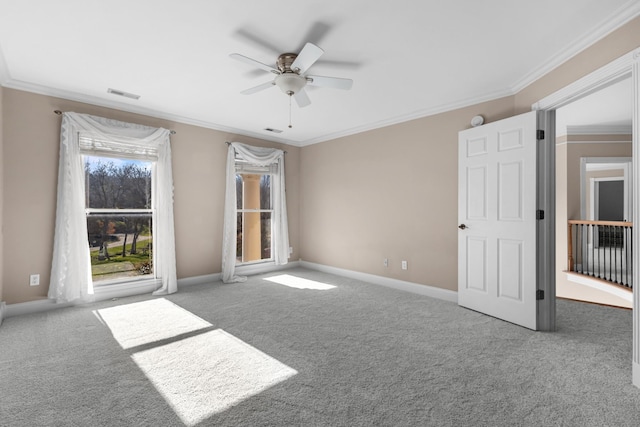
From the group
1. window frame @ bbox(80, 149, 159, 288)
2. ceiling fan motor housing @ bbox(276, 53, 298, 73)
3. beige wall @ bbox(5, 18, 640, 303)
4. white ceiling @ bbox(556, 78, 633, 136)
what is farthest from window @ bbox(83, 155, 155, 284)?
white ceiling @ bbox(556, 78, 633, 136)

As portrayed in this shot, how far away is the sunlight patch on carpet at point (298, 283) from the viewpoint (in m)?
4.57

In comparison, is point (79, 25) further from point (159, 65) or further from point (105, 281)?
point (105, 281)

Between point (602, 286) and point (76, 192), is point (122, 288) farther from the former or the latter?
point (602, 286)

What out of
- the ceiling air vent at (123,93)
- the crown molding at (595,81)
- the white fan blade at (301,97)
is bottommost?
the crown molding at (595,81)

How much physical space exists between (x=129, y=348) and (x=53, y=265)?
1.82 meters

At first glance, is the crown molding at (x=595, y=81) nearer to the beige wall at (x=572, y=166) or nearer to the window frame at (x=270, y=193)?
the beige wall at (x=572, y=166)

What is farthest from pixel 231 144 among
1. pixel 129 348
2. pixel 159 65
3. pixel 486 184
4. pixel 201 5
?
pixel 486 184

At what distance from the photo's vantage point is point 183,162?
4.61 metres

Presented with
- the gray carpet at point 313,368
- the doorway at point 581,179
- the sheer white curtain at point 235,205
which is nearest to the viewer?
the gray carpet at point 313,368

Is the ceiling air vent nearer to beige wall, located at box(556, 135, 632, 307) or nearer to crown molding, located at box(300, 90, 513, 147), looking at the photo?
crown molding, located at box(300, 90, 513, 147)

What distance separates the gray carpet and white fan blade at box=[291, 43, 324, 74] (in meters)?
2.38

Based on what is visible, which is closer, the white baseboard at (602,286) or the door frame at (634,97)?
the door frame at (634,97)

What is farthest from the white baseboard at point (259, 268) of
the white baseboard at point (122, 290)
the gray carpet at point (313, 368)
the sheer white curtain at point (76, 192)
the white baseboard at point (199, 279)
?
the sheer white curtain at point (76, 192)

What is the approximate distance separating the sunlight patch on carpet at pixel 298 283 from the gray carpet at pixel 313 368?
1033 mm
